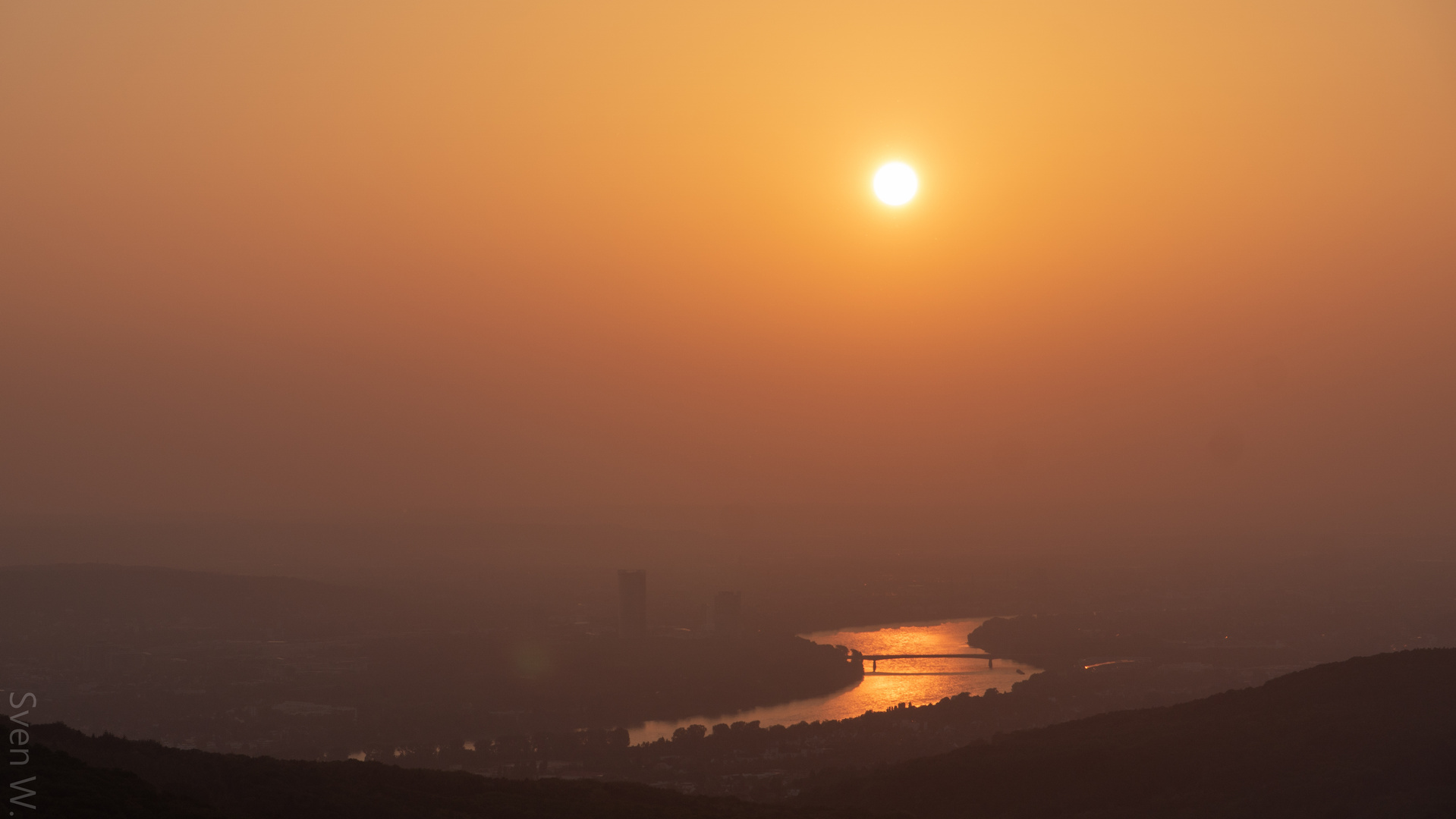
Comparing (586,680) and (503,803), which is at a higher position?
(586,680)

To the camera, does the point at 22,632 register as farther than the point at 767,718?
Yes

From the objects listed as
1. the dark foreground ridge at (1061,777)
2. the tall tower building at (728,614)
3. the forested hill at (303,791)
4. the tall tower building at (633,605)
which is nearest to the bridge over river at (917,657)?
the tall tower building at (728,614)

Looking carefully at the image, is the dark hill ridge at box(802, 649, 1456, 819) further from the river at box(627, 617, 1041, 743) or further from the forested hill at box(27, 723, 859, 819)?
the river at box(627, 617, 1041, 743)

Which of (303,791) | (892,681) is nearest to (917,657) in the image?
(892,681)

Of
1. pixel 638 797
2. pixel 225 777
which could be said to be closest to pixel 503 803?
pixel 638 797

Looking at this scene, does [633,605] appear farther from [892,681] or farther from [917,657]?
[892,681]

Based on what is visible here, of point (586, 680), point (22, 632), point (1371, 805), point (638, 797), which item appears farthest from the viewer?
point (22, 632)

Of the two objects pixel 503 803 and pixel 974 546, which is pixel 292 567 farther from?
pixel 503 803
